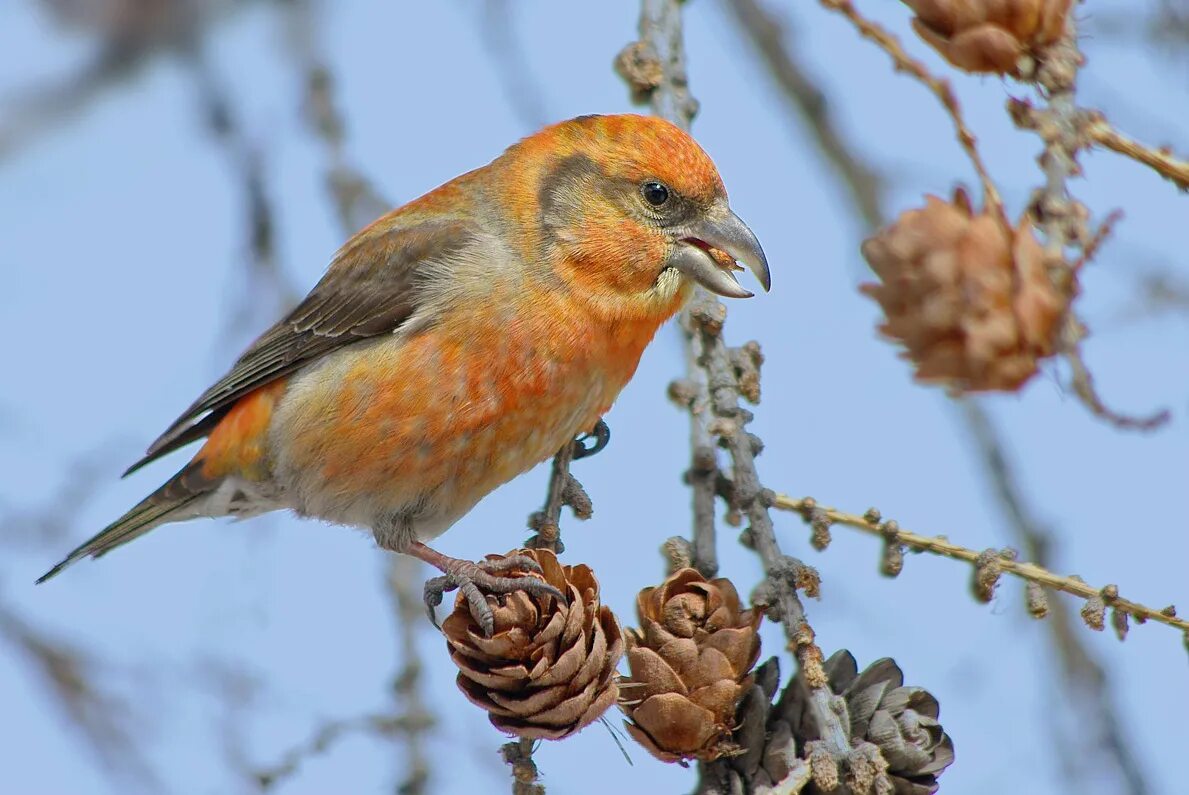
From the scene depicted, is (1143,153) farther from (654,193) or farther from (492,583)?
(654,193)

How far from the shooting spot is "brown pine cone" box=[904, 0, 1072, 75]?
57.2 inches

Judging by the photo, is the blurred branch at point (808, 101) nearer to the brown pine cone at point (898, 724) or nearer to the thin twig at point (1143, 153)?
the brown pine cone at point (898, 724)

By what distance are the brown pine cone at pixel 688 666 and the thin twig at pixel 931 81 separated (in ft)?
3.13

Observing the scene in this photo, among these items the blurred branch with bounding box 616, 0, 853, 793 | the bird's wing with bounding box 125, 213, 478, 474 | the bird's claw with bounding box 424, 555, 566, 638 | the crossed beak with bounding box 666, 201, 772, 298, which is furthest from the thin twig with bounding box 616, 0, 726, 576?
the bird's wing with bounding box 125, 213, 478, 474

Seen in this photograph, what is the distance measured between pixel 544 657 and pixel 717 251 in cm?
143

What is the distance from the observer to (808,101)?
373cm

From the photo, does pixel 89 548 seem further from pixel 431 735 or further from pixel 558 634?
pixel 558 634

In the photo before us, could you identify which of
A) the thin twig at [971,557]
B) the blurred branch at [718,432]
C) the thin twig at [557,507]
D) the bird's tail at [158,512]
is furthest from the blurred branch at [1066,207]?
the bird's tail at [158,512]

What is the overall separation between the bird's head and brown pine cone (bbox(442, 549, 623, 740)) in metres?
1.15

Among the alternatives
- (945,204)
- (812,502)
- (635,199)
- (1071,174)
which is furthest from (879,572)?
(635,199)

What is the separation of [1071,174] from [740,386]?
119 centimetres

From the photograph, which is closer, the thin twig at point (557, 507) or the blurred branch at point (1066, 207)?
the blurred branch at point (1066, 207)

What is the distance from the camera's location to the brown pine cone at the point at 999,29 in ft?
4.76

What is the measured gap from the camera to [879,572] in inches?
78.0
